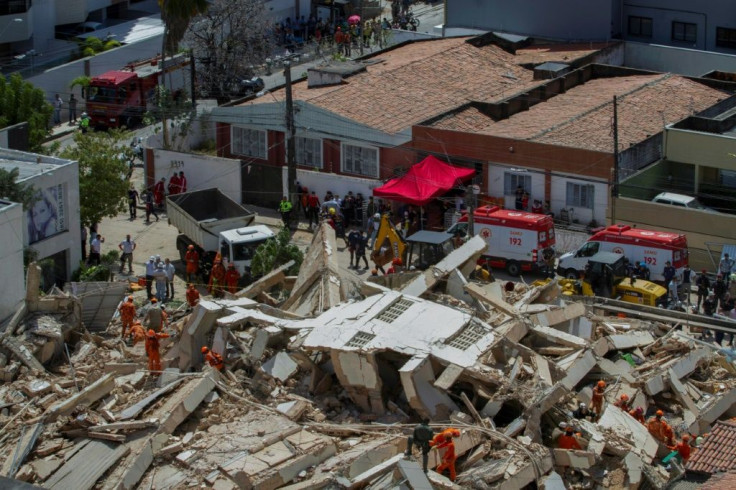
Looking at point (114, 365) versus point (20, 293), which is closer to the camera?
point (114, 365)

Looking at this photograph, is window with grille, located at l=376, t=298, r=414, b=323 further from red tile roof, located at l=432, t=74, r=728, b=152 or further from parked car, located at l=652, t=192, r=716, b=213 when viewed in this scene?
red tile roof, located at l=432, t=74, r=728, b=152

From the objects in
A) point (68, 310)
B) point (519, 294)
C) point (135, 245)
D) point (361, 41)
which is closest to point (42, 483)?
point (68, 310)

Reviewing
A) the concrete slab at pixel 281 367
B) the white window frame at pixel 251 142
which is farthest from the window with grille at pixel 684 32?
the concrete slab at pixel 281 367

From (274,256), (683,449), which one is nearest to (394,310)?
(683,449)

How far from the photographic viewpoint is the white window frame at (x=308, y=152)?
165 ft

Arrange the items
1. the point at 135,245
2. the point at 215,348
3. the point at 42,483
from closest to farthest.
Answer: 1. the point at 42,483
2. the point at 215,348
3. the point at 135,245

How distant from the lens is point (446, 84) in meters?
54.2

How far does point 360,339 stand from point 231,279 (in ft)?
36.5

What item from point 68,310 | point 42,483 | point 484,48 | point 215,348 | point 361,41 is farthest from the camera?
point 361,41

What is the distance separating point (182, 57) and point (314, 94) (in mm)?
12247

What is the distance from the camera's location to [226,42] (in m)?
61.2

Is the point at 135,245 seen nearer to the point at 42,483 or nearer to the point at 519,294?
the point at 519,294

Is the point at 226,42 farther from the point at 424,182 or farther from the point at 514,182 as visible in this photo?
the point at 514,182

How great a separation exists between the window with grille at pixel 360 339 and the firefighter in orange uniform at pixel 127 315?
771 centimetres
